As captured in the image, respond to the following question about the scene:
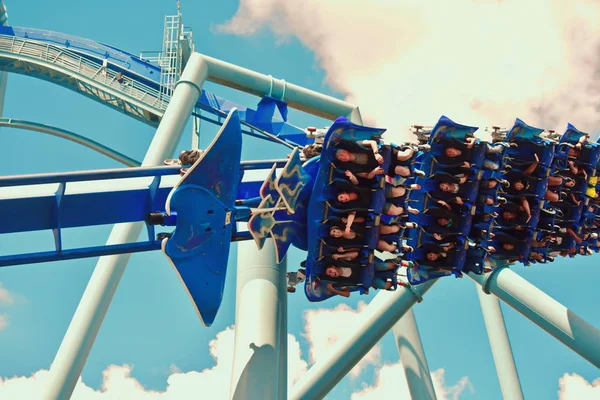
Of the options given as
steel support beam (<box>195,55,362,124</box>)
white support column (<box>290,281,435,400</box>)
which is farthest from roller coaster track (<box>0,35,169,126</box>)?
white support column (<box>290,281,435,400</box>)

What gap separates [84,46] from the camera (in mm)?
13156

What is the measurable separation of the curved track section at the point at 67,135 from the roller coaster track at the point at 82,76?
2.71 feet

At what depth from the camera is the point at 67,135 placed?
12.3m

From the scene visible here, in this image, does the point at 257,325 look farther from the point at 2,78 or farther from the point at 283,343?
the point at 2,78

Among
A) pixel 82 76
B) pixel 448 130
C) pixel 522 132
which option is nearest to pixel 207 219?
pixel 448 130

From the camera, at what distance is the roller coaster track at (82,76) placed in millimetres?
12320

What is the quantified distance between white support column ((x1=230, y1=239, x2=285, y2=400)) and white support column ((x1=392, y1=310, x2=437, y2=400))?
379 centimetres

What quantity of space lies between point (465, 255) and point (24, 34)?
912 centimetres

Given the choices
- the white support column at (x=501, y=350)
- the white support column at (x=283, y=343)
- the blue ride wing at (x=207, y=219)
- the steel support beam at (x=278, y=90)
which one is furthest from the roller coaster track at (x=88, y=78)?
the blue ride wing at (x=207, y=219)

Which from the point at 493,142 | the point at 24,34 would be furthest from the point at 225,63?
the point at 24,34

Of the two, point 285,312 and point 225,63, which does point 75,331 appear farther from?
point 225,63

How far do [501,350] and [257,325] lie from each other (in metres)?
5.62

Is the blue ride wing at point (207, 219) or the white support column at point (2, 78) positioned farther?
the white support column at point (2, 78)

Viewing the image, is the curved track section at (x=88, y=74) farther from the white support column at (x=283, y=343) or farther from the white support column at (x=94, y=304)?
the white support column at (x=283, y=343)
